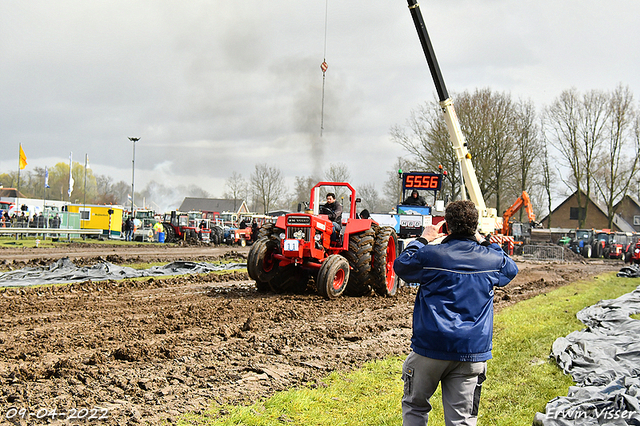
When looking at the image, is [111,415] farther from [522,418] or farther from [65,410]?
[522,418]

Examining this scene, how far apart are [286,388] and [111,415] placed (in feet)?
5.05

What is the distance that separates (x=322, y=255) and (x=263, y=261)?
1.16 m

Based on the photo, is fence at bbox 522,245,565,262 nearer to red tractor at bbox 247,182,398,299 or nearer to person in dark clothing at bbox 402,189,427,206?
person in dark clothing at bbox 402,189,427,206

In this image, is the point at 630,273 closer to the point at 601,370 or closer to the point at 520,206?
the point at 520,206

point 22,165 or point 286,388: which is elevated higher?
point 22,165

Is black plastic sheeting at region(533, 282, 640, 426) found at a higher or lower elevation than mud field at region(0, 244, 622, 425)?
higher

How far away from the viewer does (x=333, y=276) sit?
30.4 ft

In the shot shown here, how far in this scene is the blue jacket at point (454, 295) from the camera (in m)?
3.04

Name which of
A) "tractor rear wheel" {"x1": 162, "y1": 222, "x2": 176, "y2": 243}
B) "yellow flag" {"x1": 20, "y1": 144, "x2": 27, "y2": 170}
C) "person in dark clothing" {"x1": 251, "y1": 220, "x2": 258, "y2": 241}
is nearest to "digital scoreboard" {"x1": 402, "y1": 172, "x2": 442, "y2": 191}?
"person in dark clothing" {"x1": 251, "y1": 220, "x2": 258, "y2": 241}

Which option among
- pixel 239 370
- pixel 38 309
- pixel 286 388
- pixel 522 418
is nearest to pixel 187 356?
pixel 239 370

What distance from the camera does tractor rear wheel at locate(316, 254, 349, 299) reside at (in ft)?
30.2

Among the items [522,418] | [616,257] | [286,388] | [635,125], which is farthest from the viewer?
[635,125]

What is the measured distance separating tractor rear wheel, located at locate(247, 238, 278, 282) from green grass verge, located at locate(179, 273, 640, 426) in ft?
14.7

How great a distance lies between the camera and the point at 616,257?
1258 inches
